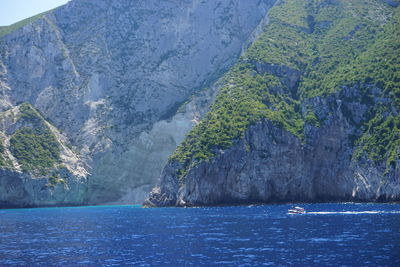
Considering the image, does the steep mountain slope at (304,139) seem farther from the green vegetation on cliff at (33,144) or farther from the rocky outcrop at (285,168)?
the green vegetation on cliff at (33,144)

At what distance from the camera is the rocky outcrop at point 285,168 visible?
12019 cm

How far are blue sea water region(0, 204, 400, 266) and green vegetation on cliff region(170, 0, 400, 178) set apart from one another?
50.4 meters

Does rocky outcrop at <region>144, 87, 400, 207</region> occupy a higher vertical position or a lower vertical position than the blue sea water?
higher

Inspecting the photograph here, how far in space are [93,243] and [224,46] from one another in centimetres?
14985

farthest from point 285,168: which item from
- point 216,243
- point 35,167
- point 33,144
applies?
point 33,144

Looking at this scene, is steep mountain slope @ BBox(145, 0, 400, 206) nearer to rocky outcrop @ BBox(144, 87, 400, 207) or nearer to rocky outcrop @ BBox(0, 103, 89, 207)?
rocky outcrop @ BBox(144, 87, 400, 207)

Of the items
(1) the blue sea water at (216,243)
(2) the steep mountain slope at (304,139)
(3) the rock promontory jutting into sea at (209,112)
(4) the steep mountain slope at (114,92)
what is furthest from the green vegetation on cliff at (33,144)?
(1) the blue sea water at (216,243)

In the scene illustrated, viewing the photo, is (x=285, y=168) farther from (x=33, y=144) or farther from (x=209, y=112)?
(x=33, y=144)

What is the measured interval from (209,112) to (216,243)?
93034mm

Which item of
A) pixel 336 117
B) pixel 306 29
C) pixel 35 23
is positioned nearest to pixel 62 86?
pixel 35 23

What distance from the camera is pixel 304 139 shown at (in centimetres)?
12912

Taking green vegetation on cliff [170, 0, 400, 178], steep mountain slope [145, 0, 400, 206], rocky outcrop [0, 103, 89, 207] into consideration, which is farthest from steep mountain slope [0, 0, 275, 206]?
steep mountain slope [145, 0, 400, 206]

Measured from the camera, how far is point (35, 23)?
196875mm

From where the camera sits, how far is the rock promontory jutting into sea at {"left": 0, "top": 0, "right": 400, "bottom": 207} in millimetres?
121312
